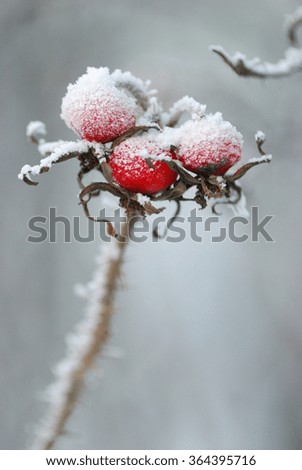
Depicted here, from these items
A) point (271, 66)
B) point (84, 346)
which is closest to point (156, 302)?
point (84, 346)

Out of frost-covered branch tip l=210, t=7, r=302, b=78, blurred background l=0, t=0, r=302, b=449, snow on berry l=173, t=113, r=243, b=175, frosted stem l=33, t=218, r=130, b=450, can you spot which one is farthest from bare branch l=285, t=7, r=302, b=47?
blurred background l=0, t=0, r=302, b=449

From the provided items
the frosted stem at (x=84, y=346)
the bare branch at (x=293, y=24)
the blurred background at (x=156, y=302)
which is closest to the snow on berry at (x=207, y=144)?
the bare branch at (x=293, y=24)

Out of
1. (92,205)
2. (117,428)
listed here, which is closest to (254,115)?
(92,205)

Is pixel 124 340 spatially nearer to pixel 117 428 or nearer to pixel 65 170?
pixel 117 428

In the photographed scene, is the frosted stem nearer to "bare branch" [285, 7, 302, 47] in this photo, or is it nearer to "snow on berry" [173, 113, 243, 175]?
"snow on berry" [173, 113, 243, 175]

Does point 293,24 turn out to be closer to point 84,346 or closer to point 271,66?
point 271,66
